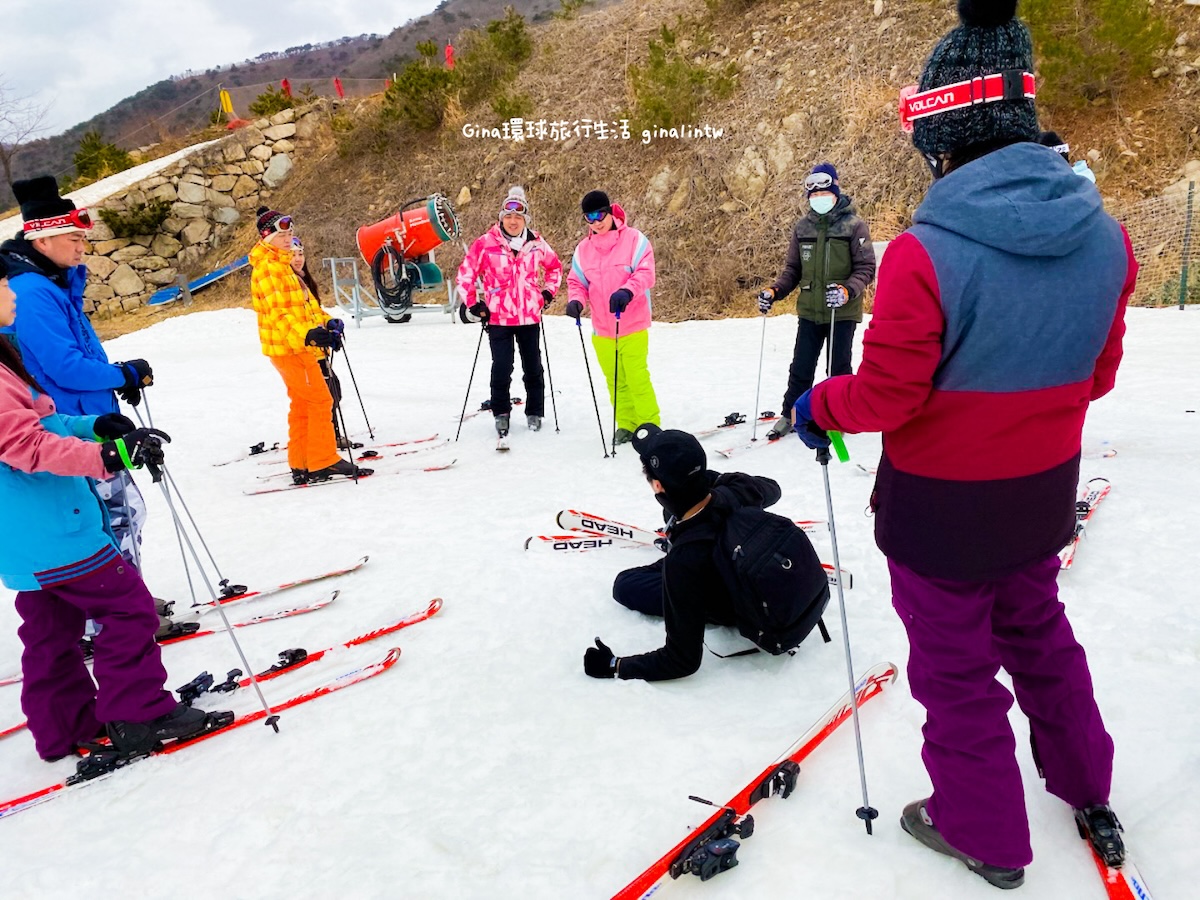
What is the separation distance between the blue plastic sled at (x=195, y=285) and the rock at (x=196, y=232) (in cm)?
153

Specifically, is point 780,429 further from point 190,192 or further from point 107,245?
point 190,192

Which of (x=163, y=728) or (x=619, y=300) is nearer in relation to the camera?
(x=163, y=728)

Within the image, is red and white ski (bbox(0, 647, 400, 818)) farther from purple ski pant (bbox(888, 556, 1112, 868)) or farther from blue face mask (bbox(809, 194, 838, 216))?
blue face mask (bbox(809, 194, 838, 216))

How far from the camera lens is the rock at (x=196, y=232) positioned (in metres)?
19.8

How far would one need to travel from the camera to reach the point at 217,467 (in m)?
6.32

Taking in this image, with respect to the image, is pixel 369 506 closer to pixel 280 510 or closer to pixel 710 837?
pixel 280 510

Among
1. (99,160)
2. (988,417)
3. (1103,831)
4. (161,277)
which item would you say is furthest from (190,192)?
(1103,831)

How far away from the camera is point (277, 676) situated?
3086 mm

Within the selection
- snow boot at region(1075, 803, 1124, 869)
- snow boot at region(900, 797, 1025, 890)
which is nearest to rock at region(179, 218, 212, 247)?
snow boot at region(900, 797, 1025, 890)

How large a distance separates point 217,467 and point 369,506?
6.69 feet

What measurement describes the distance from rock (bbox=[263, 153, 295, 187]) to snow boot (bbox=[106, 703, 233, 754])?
21.4 m

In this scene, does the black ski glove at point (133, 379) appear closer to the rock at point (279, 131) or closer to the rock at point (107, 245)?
the rock at point (107, 245)

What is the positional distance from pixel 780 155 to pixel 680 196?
1993mm

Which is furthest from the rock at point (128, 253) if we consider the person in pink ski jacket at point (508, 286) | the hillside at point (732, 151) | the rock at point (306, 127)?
the person in pink ski jacket at point (508, 286)
